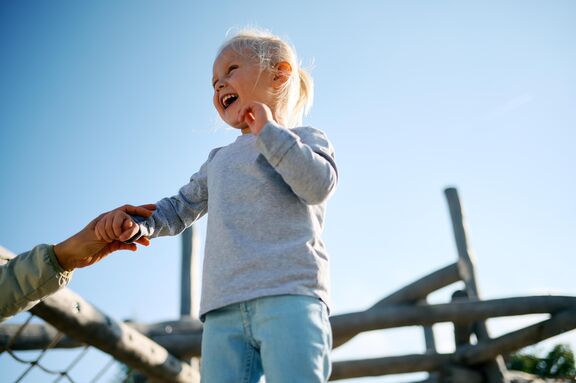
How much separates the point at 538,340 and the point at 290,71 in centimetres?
353

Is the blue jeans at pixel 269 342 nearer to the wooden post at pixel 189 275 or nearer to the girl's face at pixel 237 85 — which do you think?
the girl's face at pixel 237 85

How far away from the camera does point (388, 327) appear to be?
4.06 m

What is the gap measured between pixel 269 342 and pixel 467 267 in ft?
14.5

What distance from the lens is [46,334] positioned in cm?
292

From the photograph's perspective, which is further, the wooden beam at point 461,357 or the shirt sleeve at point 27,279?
the wooden beam at point 461,357

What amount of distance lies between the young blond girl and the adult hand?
0.14 feet

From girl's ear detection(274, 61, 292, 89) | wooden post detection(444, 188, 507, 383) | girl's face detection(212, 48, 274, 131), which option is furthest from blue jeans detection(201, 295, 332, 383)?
wooden post detection(444, 188, 507, 383)

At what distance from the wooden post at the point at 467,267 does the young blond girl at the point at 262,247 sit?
361cm

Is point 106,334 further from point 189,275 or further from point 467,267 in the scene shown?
point 467,267

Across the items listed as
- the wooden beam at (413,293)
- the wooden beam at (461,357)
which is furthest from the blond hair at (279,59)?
the wooden beam at (461,357)

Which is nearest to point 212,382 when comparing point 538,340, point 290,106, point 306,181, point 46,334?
point 306,181

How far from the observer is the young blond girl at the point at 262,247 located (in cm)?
131

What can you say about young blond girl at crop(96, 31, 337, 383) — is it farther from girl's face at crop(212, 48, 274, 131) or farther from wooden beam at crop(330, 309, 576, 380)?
wooden beam at crop(330, 309, 576, 380)

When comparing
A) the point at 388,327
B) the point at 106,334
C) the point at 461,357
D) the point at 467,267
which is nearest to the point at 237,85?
the point at 106,334
